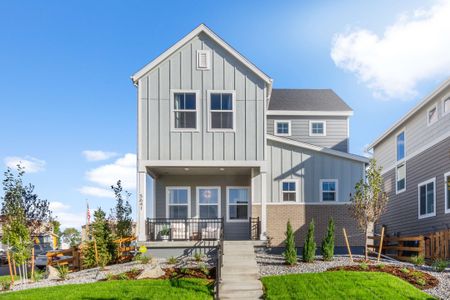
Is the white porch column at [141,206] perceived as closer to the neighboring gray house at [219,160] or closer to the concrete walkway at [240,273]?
the neighboring gray house at [219,160]

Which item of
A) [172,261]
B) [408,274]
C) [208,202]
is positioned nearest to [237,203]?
[208,202]

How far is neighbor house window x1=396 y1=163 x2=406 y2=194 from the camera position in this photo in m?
21.1

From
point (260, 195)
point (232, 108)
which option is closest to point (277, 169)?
point (260, 195)

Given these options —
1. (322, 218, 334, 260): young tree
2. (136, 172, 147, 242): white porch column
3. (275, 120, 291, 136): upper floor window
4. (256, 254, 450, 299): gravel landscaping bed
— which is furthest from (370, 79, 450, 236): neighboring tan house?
(136, 172, 147, 242): white porch column

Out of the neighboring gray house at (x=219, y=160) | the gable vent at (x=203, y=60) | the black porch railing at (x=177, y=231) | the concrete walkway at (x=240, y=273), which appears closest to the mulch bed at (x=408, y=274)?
the concrete walkway at (x=240, y=273)

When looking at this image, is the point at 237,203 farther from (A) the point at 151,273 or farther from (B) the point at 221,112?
(A) the point at 151,273

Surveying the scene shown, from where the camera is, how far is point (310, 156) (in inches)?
707

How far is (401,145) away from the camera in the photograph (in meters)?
21.6

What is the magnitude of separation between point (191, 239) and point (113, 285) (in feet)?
18.0

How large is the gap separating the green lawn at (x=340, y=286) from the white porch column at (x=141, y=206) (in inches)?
224

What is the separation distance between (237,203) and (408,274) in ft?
27.2

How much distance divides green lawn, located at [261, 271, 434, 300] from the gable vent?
853cm

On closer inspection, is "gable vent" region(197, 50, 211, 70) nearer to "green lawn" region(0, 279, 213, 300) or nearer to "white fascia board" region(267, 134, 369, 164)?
"white fascia board" region(267, 134, 369, 164)

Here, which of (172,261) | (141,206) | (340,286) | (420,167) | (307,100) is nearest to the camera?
(340,286)
